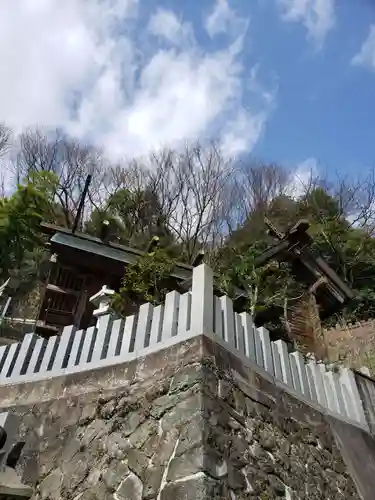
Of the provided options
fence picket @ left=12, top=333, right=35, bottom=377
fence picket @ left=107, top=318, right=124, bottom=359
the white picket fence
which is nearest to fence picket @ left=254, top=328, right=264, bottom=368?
the white picket fence

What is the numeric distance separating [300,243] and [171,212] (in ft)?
30.5

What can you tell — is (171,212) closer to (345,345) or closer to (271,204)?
(271,204)

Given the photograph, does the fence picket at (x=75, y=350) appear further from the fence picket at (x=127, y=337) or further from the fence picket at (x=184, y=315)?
the fence picket at (x=184, y=315)

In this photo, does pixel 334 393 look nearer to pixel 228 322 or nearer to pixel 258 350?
pixel 258 350

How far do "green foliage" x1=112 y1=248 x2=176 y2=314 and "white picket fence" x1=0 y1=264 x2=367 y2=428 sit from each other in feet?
16.1

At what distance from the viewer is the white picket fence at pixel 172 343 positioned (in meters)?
4.19

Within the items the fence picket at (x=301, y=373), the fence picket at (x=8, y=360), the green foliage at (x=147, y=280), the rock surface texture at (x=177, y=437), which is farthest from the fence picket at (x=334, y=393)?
the green foliage at (x=147, y=280)

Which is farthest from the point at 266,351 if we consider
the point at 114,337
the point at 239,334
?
the point at 114,337

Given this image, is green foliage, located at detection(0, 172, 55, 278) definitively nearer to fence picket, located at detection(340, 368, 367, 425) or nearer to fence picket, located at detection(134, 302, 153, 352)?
fence picket, located at detection(134, 302, 153, 352)

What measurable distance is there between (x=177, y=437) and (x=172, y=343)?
868mm

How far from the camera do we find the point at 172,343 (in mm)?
4016

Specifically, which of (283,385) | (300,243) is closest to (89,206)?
(300,243)

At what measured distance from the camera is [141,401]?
3.88 meters

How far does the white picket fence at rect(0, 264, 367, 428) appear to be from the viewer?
4191 mm
